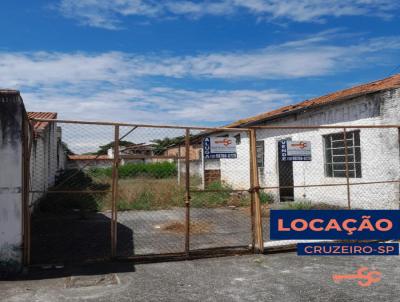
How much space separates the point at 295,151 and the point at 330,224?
59.0 inches

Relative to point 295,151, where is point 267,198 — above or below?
below

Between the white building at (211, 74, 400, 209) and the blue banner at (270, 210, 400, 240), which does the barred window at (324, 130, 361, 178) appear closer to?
the white building at (211, 74, 400, 209)

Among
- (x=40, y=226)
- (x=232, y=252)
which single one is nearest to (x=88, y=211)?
(x=40, y=226)

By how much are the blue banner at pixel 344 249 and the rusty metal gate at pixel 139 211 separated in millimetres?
846

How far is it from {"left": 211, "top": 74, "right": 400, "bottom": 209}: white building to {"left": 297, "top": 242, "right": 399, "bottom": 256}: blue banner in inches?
51.6

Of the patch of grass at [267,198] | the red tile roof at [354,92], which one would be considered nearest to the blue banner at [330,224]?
the red tile roof at [354,92]

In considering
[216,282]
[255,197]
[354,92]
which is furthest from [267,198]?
[216,282]

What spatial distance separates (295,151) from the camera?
7.53 meters

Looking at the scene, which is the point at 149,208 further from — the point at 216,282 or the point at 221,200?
the point at 216,282

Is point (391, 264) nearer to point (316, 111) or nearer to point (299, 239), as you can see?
point (299, 239)

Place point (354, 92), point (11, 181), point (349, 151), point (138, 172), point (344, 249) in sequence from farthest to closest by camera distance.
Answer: point (138, 172) → point (354, 92) → point (349, 151) → point (344, 249) → point (11, 181)

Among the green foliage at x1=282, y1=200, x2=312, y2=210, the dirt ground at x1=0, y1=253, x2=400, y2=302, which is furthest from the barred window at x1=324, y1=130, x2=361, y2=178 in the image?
the dirt ground at x1=0, y1=253, x2=400, y2=302

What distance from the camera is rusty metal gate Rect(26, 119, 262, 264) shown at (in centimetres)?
651

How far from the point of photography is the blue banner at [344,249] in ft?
22.0
